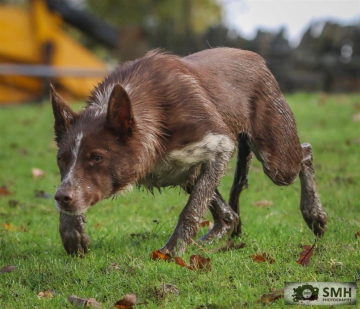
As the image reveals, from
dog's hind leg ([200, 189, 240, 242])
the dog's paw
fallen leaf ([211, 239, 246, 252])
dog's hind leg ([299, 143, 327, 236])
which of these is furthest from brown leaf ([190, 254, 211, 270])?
dog's hind leg ([299, 143, 327, 236])

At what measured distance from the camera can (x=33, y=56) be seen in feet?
62.7

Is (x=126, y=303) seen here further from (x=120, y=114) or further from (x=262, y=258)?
(x=120, y=114)

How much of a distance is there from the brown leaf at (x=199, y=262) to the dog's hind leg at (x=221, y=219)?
94 centimetres

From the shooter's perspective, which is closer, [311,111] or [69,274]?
[69,274]

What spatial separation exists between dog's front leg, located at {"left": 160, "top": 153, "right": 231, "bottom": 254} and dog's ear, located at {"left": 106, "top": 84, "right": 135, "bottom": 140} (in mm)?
773

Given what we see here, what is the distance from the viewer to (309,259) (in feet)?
16.5

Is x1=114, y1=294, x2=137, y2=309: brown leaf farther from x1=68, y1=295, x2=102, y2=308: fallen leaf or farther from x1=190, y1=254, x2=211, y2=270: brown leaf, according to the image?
x1=190, y1=254, x2=211, y2=270: brown leaf

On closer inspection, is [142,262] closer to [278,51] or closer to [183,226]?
[183,226]

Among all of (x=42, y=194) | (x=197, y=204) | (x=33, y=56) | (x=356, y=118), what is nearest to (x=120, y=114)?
(x=197, y=204)

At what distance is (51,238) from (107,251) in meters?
0.92

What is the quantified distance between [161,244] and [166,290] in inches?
54.9

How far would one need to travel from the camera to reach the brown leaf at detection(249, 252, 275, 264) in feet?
16.7

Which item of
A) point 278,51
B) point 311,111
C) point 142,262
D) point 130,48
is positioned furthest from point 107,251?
point 130,48
